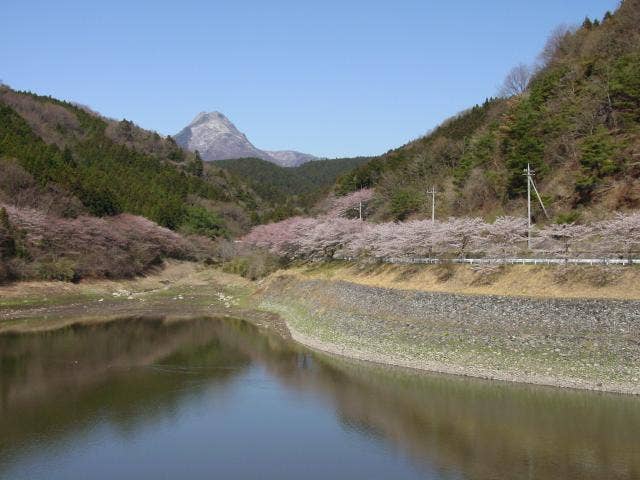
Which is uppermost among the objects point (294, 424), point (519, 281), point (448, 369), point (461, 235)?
point (461, 235)

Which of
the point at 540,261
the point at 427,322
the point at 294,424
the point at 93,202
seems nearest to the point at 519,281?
the point at 540,261

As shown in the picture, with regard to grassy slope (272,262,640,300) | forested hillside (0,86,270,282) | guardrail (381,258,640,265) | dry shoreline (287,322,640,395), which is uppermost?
forested hillside (0,86,270,282)

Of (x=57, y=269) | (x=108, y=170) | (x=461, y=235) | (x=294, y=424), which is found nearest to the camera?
(x=294, y=424)

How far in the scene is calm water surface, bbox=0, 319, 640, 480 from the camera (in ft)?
52.8

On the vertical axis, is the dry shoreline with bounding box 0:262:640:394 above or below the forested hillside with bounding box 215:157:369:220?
below

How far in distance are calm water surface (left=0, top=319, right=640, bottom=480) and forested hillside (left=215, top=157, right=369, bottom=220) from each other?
10393cm

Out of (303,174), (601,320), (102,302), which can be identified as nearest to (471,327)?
(601,320)

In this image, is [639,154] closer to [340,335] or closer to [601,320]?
[601,320]

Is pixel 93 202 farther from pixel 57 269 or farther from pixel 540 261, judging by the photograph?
pixel 540 261

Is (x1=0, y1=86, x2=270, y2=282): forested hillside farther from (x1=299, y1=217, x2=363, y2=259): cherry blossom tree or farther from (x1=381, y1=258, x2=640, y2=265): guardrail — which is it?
(x1=381, y1=258, x2=640, y2=265): guardrail

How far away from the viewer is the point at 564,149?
43.5 metres

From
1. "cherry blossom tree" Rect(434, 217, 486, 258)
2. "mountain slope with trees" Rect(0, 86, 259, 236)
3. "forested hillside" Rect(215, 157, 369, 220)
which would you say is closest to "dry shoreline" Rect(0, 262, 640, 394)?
"cherry blossom tree" Rect(434, 217, 486, 258)

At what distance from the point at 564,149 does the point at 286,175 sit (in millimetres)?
121349

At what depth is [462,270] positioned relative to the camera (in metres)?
31.9
